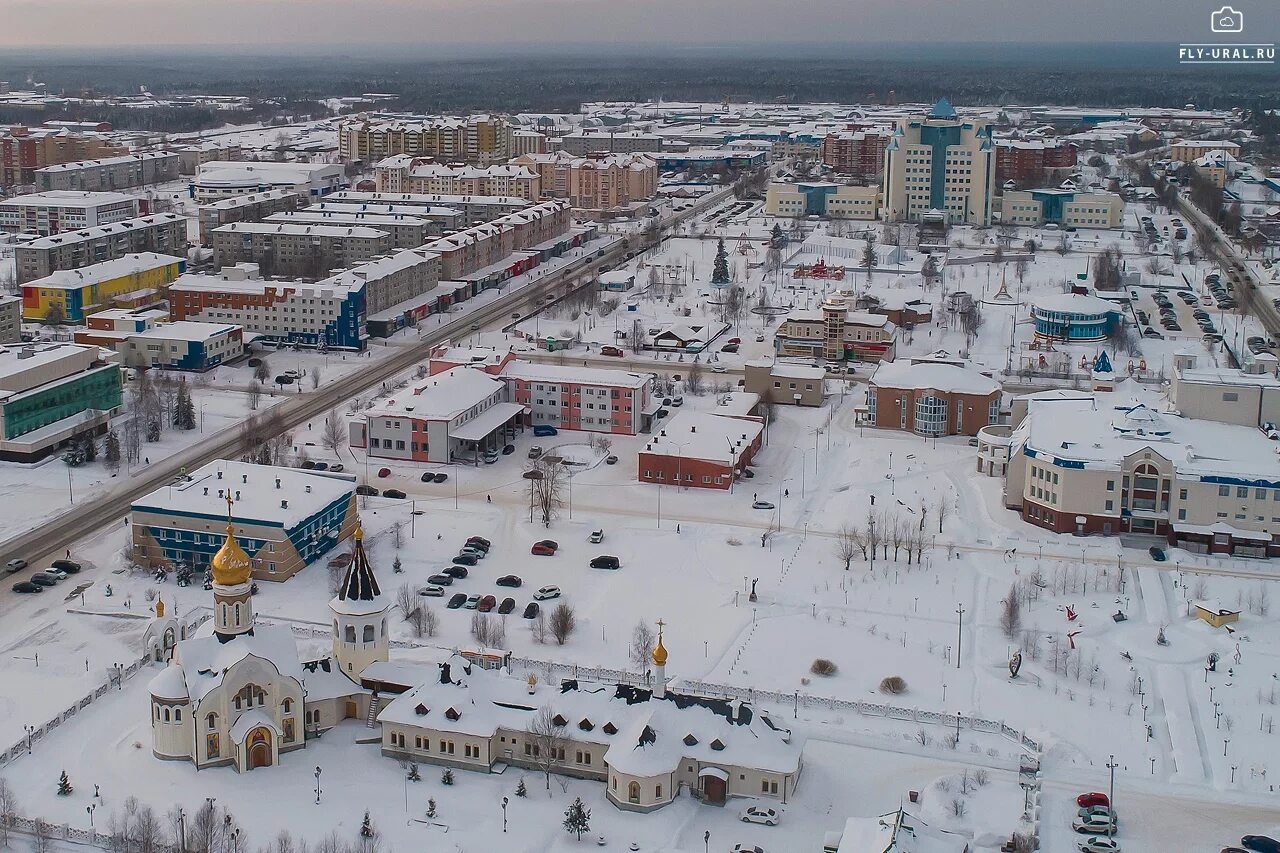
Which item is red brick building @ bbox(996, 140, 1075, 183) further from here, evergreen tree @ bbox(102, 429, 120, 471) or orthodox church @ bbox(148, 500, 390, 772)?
orthodox church @ bbox(148, 500, 390, 772)

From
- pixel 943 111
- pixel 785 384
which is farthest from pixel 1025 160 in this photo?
pixel 785 384

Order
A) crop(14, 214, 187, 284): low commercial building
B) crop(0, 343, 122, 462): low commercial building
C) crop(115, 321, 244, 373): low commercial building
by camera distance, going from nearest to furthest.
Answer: crop(0, 343, 122, 462): low commercial building → crop(115, 321, 244, 373): low commercial building → crop(14, 214, 187, 284): low commercial building

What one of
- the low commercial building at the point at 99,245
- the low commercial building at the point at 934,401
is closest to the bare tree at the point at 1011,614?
the low commercial building at the point at 934,401

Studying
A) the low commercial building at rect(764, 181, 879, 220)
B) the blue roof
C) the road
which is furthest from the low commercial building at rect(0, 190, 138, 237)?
the blue roof

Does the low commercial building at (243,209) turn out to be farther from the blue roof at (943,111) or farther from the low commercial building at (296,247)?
the blue roof at (943,111)

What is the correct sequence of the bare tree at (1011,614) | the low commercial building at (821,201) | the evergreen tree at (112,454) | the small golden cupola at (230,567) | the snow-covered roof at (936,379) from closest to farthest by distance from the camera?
the small golden cupola at (230,567)
the bare tree at (1011,614)
the evergreen tree at (112,454)
the snow-covered roof at (936,379)
the low commercial building at (821,201)

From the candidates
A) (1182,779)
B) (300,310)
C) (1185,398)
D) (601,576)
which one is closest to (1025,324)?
(1185,398)

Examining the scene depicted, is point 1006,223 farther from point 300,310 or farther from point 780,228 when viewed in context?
point 300,310
